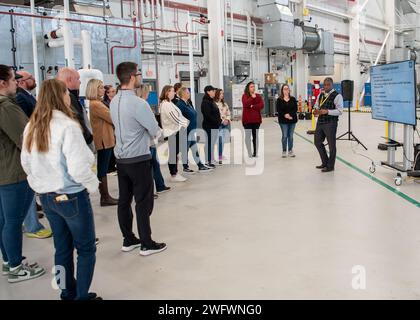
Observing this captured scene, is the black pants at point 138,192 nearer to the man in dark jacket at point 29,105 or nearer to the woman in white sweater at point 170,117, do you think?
the man in dark jacket at point 29,105

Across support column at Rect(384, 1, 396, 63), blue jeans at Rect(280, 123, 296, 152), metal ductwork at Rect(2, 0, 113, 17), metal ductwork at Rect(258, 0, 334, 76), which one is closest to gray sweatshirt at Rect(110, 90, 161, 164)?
blue jeans at Rect(280, 123, 296, 152)

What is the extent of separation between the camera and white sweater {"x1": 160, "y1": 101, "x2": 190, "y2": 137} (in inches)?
211

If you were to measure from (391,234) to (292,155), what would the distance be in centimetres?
421

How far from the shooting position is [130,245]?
335 cm

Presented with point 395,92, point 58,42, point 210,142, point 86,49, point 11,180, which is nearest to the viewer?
point 11,180

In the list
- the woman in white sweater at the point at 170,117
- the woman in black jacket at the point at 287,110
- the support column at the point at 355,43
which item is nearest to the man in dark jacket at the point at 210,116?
the woman in white sweater at the point at 170,117

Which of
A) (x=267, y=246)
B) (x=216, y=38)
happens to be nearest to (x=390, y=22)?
(x=216, y=38)

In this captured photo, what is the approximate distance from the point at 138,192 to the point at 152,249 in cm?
51

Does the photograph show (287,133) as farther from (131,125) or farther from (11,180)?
(11,180)

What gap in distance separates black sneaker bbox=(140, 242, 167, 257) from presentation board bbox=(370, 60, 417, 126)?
3.36 metres
